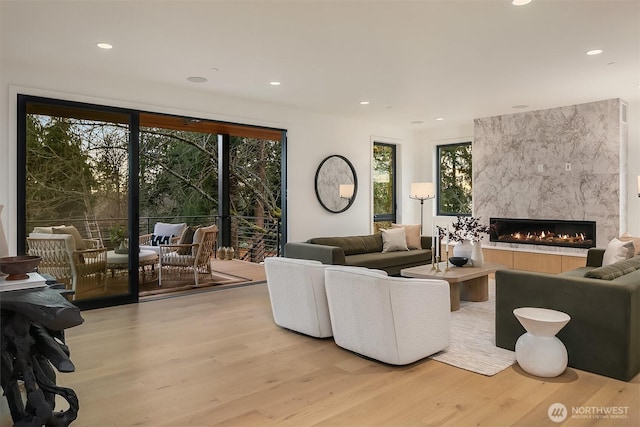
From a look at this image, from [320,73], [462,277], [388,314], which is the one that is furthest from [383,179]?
[388,314]

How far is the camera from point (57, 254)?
189 inches

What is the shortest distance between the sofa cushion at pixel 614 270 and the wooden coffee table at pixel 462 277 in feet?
3.88

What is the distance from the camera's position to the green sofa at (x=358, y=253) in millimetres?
5684

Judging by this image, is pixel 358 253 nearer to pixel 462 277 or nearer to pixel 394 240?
pixel 394 240

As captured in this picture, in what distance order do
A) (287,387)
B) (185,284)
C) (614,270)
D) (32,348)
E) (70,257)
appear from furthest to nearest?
(185,284), (70,257), (614,270), (287,387), (32,348)

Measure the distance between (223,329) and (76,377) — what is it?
1.39m

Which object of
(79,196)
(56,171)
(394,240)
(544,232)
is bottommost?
(394,240)

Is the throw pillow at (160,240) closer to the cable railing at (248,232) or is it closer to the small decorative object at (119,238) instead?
the cable railing at (248,232)

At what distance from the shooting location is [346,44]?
4008 millimetres

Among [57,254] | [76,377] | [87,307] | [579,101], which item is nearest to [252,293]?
[87,307]

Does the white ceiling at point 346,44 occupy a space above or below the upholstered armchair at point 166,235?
above

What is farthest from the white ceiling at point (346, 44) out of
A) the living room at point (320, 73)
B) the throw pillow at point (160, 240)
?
the throw pillow at point (160, 240)

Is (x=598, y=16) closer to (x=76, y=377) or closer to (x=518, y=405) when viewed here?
(x=518, y=405)

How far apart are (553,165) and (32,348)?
273 inches
